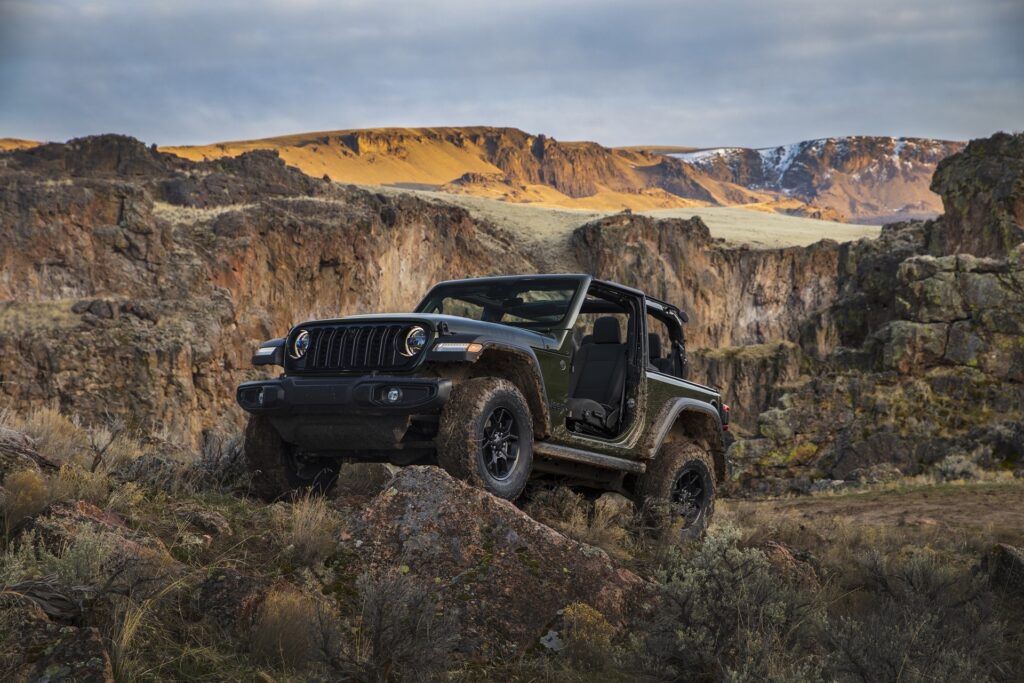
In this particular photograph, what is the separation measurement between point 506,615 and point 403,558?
666 millimetres

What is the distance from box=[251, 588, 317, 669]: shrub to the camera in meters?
4.61

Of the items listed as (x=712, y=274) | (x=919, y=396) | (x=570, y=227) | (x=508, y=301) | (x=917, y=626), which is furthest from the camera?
(x=570, y=227)

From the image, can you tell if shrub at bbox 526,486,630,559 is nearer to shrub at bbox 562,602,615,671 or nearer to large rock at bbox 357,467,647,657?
large rock at bbox 357,467,647,657

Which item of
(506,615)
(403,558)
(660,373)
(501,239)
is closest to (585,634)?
(506,615)

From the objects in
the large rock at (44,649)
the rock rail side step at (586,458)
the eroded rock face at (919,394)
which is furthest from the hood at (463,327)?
the eroded rock face at (919,394)

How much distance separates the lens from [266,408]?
278 inches

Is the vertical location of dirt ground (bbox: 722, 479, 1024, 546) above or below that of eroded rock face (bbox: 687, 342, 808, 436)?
above

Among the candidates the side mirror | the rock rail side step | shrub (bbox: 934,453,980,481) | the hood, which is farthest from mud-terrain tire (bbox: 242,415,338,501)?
shrub (bbox: 934,453,980,481)

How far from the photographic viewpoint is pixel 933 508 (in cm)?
1570

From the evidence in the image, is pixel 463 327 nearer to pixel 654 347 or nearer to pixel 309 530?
pixel 309 530

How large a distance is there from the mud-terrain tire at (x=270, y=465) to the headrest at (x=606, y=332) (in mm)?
3086

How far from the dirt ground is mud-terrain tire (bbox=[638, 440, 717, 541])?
4.03 m

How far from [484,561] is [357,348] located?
2.06 m

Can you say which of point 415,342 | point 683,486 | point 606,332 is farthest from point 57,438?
point 683,486
